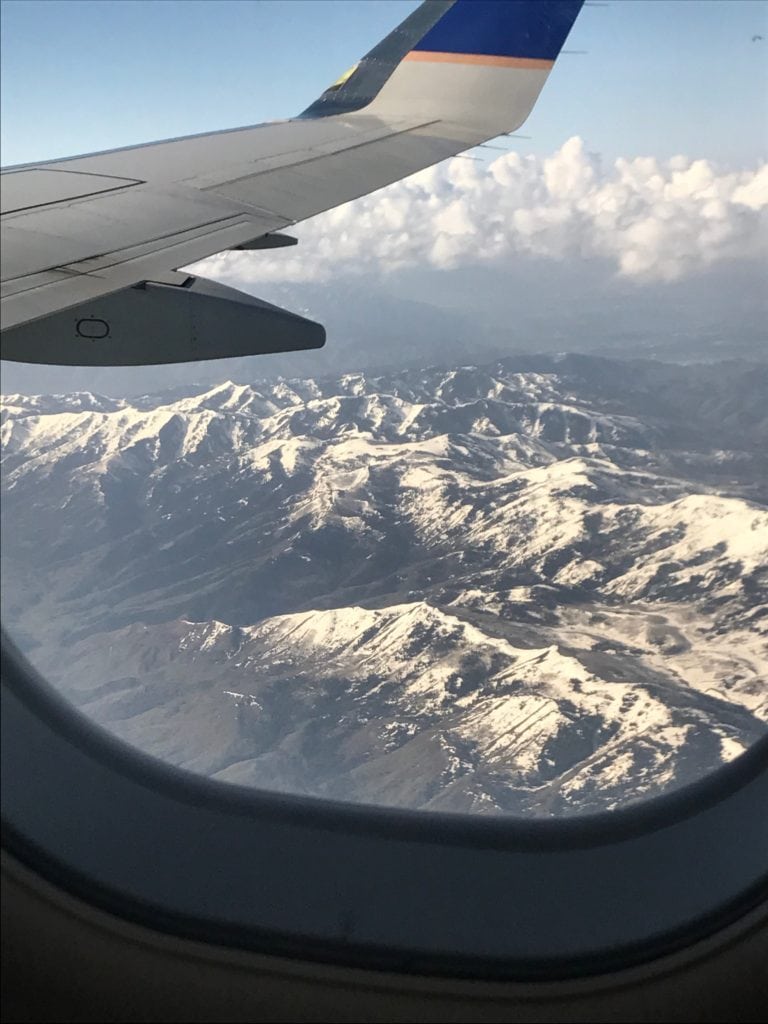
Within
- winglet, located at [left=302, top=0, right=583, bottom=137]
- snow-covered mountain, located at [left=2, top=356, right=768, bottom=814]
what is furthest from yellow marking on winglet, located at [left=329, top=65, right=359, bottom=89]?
snow-covered mountain, located at [left=2, top=356, right=768, bottom=814]

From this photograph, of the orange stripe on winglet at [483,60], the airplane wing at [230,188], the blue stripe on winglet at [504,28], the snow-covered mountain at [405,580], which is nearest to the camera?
the airplane wing at [230,188]

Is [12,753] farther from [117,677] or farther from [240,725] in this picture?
[240,725]

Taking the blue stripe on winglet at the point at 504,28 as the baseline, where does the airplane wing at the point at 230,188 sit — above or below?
below

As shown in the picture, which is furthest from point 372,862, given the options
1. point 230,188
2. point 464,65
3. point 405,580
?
point 405,580

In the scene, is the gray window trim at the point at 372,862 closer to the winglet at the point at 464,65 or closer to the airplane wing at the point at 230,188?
the airplane wing at the point at 230,188

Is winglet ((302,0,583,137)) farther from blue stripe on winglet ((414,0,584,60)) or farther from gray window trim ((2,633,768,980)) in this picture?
gray window trim ((2,633,768,980))

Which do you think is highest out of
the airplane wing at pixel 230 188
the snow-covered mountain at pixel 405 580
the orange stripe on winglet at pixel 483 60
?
the orange stripe on winglet at pixel 483 60

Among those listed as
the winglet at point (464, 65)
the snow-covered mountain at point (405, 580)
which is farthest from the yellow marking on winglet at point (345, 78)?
the snow-covered mountain at point (405, 580)
